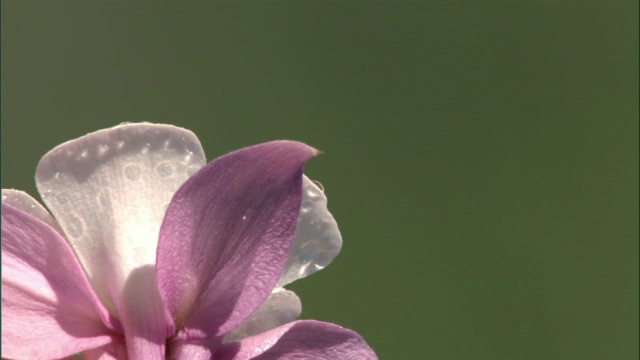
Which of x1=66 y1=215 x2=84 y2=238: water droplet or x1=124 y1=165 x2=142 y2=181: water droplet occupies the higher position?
x1=124 y1=165 x2=142 y2=181: water droplet

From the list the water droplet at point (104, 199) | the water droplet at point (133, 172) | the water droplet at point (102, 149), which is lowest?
the water droplet at point (104, 199)

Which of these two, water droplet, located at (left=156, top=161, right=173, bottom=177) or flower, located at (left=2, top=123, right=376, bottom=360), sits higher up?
water droplet, located at (left=156, top=161, right=173, bottom=177)

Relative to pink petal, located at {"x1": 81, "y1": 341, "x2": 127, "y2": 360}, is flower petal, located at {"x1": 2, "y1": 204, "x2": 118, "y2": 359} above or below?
above

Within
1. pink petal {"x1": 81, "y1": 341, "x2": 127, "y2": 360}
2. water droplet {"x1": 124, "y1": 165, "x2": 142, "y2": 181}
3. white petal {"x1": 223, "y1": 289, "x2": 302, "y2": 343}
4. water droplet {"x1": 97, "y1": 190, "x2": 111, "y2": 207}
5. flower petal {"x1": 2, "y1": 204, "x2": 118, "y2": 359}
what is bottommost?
white petal {"x1": 223, "y1": 289, "x2": 302, "y2": 343}

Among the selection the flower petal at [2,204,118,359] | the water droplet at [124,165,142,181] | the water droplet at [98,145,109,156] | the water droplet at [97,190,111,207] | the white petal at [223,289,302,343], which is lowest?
the white petal at [223,289,302,343]
